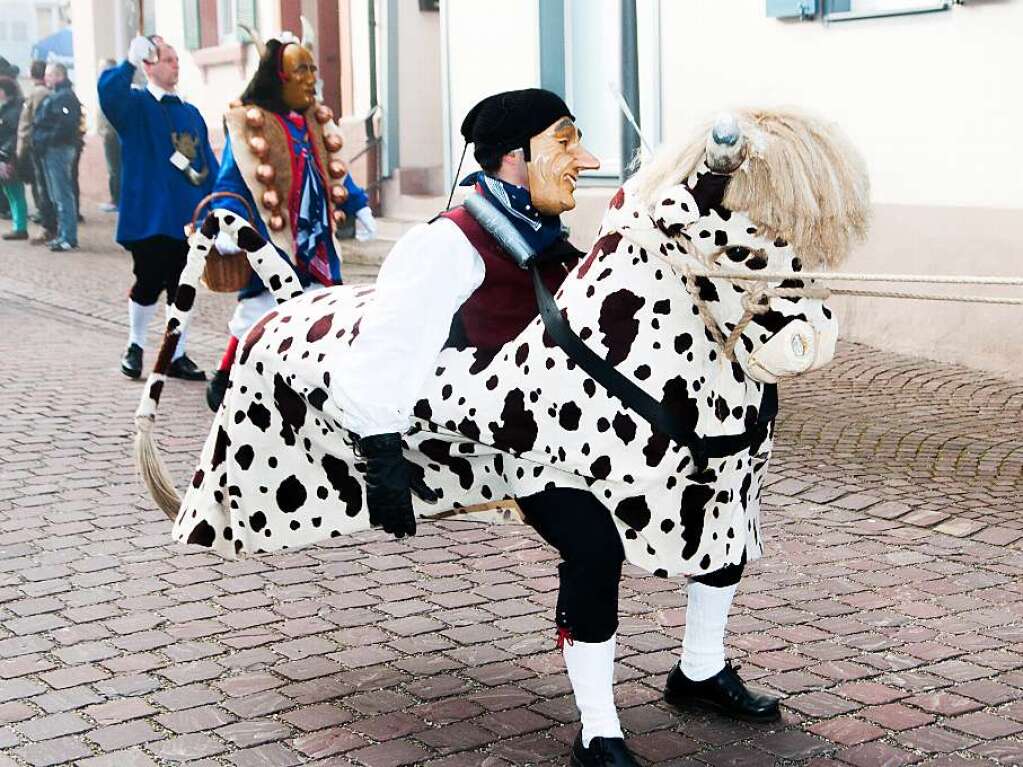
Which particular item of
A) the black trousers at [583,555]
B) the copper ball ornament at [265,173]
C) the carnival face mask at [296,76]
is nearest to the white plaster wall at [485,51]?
the carnival face mask at [296,76]

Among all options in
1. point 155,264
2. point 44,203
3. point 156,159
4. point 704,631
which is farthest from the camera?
point 44,203

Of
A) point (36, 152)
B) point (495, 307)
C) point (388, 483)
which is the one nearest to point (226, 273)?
point (495, 307)

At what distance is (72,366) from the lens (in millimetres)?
10336

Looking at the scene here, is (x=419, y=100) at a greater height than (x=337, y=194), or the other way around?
(x=419, y=100)

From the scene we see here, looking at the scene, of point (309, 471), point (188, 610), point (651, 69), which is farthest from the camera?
point (651, 69)

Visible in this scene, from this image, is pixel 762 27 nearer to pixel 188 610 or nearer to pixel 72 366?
pixel 72 366

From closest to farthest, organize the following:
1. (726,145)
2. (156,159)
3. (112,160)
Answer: (726,145) < (156,159) < (112,160)

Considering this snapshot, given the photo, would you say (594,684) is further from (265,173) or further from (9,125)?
(9,125)

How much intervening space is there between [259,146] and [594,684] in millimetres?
4387

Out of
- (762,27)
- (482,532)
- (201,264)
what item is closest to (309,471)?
(201,264)

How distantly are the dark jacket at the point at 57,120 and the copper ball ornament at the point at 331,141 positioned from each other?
11251 mm

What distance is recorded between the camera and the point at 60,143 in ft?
60.5

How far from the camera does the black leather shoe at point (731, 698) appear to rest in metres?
4.16

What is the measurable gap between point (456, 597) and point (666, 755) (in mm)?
1487
